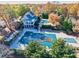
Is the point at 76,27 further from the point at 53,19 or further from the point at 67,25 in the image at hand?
→ the point at 53,19

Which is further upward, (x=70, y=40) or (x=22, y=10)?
(x=22, y=10)

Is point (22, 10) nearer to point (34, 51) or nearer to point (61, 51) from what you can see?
point (34, 51)

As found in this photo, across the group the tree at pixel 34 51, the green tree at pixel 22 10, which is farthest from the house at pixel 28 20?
the tree at pixel 34 51

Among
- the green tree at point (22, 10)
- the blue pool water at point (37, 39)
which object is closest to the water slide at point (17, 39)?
the blue pool water at point (37, 39)

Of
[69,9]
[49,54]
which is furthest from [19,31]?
[69,9]

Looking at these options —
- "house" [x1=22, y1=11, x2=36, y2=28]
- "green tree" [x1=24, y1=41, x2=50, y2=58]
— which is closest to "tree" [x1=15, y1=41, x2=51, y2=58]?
"green tree" [x1=24, y1=41, x2=50, y2=58]

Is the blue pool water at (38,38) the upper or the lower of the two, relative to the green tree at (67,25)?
lower

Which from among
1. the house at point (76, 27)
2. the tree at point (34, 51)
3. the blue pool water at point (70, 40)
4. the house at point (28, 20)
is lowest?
the tree at point (34, 51)

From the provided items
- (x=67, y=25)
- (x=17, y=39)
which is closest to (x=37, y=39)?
(x=17, y=39)

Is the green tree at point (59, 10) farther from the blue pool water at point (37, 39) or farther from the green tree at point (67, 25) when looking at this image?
the blue pool water at point (37, 39)

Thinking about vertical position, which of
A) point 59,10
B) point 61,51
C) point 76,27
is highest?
point 59,10
